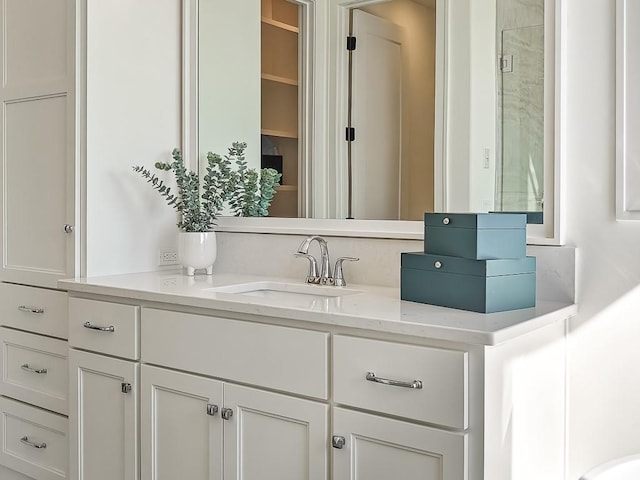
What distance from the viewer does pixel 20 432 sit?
8.71 feet

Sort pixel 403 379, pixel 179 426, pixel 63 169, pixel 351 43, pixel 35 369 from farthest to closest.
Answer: pixel 35 369
pixel 63 169
pixel 351 43
pixel 179 426
pixel 403 379

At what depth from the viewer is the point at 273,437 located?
1.80 meters

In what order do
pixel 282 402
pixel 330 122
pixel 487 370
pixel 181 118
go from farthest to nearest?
pixel 181 118 → pixel 330 122 → pixel 282 402 → pixel 487 370

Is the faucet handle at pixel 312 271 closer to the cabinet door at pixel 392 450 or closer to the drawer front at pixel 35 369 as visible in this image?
the cabinet door at pixel 392 450

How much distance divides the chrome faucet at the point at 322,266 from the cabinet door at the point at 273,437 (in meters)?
0.54

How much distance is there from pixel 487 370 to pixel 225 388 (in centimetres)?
76

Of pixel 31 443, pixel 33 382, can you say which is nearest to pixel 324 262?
pixel 33 382

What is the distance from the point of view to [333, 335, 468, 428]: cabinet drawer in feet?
4.83

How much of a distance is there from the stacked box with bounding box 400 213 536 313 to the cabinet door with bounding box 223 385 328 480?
1.39 ft

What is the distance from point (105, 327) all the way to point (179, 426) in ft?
1.36

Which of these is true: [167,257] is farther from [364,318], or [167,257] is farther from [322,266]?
[364,318]

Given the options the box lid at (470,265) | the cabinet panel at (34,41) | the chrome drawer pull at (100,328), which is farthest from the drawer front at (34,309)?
the box lid at (470,265)

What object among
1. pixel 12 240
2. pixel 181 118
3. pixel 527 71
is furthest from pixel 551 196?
pixel 12 240

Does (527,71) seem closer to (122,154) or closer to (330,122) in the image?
(330,122)
